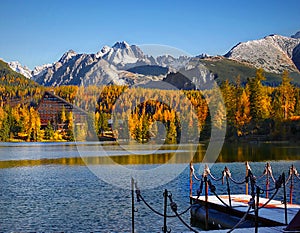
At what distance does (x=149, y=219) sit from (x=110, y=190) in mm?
9357

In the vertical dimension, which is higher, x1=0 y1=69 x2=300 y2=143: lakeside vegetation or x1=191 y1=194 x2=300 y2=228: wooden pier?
x1=0 y1=69 x2=300 y2=143: lakeside vegetation

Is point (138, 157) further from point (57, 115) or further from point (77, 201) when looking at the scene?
point (57, 115)

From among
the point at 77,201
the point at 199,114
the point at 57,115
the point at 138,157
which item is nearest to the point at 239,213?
the point at 77,201

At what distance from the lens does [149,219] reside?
22.6m

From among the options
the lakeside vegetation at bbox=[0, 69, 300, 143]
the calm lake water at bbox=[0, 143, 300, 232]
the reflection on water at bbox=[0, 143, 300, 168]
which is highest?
the lakeside vegetation at bbox=[0, 69, 300, 143]

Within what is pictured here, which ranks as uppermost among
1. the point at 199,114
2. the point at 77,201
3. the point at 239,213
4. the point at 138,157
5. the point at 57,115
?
the point at 57,115

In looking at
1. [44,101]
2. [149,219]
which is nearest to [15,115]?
[44,101]

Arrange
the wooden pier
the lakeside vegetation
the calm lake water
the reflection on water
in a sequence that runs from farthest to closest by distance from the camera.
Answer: the lakeside vegetation, the reflection on water, the calm lake water, the wooden pier

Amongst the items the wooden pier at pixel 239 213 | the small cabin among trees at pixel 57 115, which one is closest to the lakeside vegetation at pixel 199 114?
the small cabin among trees at pixel 57 115

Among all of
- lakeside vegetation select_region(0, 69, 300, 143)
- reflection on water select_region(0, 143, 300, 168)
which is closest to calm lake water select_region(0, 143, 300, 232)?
reflection on water select_region(0, 143, 300, 168)

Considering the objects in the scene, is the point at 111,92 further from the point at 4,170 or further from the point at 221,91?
the point at 4,170

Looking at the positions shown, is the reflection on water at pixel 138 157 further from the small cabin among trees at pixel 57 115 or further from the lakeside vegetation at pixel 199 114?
the small cabin among trees at pixel 57 115

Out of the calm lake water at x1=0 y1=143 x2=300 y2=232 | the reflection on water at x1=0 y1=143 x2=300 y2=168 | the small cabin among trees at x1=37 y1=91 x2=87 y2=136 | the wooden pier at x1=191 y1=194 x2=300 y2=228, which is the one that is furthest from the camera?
the small cabin among trees at x1=37 y1=91 x2=87 y2=136

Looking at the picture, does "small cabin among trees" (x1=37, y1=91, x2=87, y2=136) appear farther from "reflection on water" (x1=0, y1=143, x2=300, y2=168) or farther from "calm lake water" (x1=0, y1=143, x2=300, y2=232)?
"calm lake water" (x1=0, y1=143, x2=300, y2=232)
